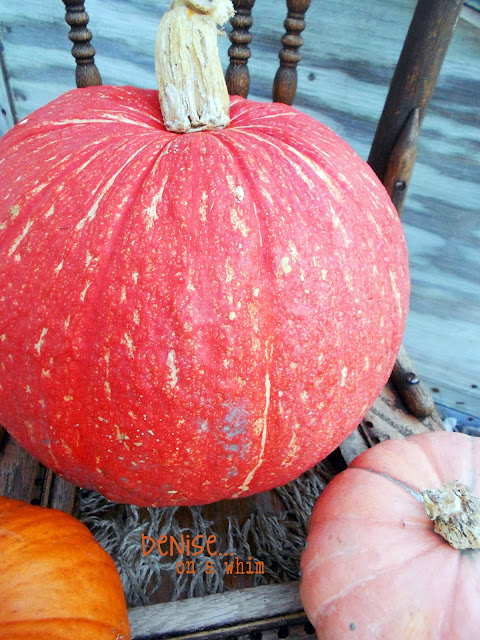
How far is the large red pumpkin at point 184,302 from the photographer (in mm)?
543

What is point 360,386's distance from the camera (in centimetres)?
64

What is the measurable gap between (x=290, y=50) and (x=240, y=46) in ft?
0.29

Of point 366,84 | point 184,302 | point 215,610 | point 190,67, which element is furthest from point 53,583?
point 366,84

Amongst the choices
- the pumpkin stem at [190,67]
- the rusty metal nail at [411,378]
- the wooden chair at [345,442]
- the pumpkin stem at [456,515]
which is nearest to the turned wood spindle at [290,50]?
the wooden chair at [345,442]

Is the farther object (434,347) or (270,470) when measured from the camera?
(434,347)

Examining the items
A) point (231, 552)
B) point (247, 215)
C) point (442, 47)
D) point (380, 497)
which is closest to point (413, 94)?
point (442, 47)

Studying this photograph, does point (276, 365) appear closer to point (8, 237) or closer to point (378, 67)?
point (8, 237)

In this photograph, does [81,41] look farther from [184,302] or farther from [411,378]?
[411,378]

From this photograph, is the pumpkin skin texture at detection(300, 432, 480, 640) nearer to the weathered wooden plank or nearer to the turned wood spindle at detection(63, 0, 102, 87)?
the weathered wooden plank

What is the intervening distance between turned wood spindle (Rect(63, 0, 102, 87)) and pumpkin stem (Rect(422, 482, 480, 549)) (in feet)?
2.77

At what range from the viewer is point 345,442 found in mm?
859

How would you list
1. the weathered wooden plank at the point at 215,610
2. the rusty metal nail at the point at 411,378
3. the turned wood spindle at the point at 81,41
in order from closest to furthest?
the weathered wooden plank at the point at 215,610 → the turned wood spindle at the point at 81,41 → the rusty metal nail at the point at 411,378

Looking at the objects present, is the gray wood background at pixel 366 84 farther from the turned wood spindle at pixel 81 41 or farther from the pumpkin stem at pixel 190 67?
the pumpkin stem at pixel 190 67

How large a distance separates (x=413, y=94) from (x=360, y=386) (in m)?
0.52
